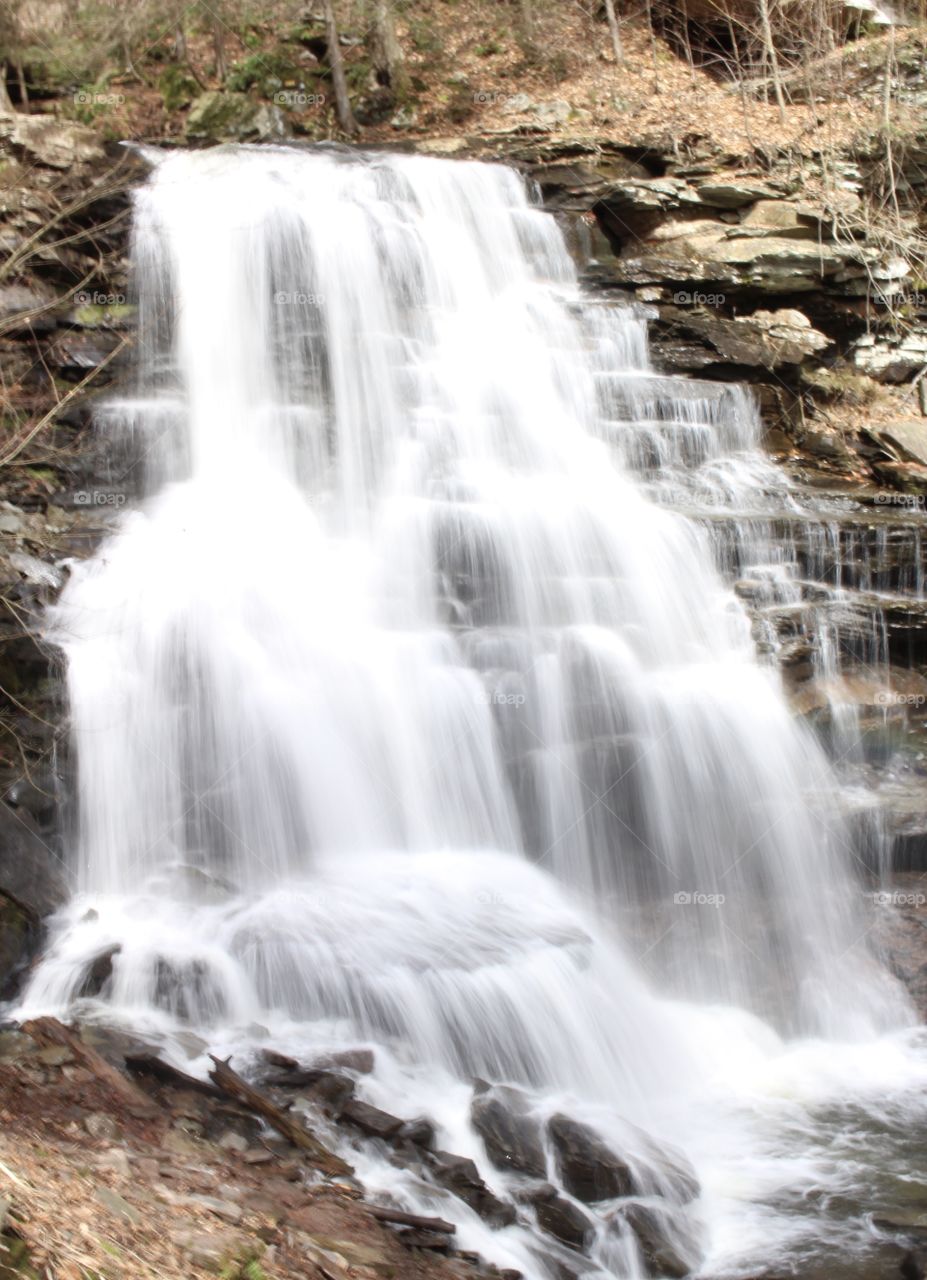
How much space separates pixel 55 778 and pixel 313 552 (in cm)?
299

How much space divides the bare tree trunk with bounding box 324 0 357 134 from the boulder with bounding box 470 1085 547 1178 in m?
13.9

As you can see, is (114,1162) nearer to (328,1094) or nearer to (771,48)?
(328,1094)

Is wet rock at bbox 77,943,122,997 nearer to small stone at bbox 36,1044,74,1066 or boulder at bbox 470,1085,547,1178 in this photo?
small stone at bbox 36,1044,74,1066

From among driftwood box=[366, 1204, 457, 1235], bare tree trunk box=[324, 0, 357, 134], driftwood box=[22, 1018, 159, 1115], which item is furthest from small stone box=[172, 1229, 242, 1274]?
bare tree trunk box=[324, 0, 357, 134]

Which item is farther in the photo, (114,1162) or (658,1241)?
(658,1241)

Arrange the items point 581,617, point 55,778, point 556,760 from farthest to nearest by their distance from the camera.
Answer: point 581,617, point 556,760, point 55,778

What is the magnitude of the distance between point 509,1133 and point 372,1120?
2.23ft

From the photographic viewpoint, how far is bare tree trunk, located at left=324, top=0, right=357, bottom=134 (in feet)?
51.1

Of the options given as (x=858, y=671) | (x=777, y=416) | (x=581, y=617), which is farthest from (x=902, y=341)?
(x=581, y=617)

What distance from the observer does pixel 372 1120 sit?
17.3 feet

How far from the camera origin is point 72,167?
38.0 feet

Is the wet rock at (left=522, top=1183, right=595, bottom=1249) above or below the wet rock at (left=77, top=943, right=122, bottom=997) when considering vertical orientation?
below

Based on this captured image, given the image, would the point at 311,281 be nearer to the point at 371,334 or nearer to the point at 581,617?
the point at 371,334

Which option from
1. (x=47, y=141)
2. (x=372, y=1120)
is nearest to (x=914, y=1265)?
(x=372, y=1120)
